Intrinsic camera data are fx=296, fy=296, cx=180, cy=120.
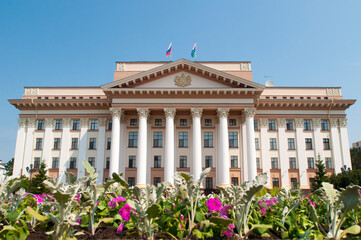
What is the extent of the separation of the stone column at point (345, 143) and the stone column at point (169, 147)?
2506cm

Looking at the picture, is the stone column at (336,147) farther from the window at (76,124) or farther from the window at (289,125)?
the window at (76,124)

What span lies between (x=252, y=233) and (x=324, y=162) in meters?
40.6

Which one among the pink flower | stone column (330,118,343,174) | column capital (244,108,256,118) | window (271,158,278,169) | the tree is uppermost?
column capital (244,108,256,118)

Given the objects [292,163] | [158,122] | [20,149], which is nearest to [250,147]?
[292,163]

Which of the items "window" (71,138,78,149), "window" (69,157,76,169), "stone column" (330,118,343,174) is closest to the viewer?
"window" (69,157,76,169)

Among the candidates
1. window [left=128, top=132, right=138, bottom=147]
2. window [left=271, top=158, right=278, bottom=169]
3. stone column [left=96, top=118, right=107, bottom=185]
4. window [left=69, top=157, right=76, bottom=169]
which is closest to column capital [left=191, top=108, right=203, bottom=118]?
window [left=128, top=132, right=138, bottom=147]

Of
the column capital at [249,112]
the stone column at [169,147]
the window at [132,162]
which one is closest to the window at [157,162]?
the window at [132,162]

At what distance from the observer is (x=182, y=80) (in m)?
38.8

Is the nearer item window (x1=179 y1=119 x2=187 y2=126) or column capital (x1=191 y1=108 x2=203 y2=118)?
column capital (x1=191 y1=108 x2=203 y2=118)

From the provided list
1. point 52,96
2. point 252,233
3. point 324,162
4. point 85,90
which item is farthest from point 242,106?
point 252,233

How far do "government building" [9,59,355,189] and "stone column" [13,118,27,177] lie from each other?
0.43 feet

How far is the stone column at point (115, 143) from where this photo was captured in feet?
119

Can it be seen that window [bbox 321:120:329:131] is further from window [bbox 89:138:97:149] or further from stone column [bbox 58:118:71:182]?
stone column [bbox 58:118:71:182]

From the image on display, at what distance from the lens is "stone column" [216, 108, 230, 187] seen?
35906mm
